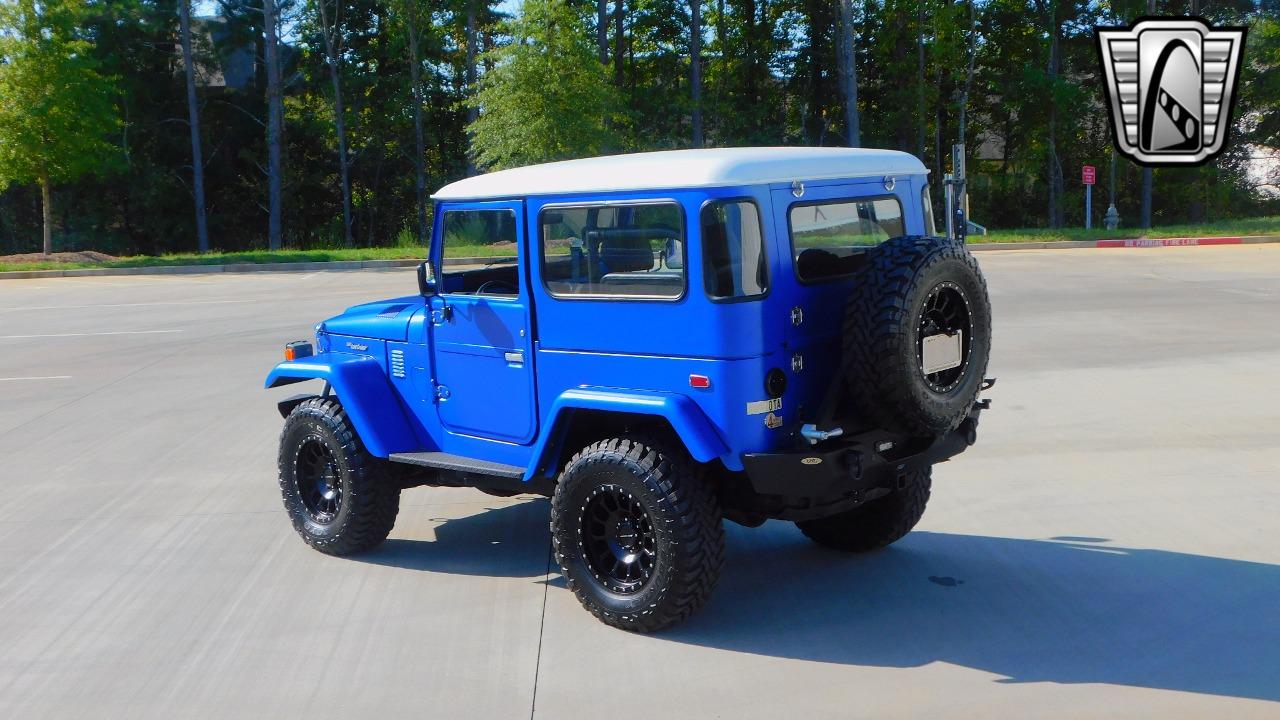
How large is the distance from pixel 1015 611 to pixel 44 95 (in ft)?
107

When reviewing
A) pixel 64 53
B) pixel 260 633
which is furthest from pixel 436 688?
pixel 64 53

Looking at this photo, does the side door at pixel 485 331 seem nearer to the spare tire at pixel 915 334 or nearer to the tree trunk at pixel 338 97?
the spare tire at pixel 915 334

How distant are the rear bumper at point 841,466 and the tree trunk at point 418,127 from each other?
3862 centimetres

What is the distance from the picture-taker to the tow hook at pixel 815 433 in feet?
16.1

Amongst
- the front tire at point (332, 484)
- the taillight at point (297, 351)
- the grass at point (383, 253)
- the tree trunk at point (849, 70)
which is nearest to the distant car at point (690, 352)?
the front tire at point (332, 484)

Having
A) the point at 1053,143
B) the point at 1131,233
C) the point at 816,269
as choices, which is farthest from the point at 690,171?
the point at 1053,143

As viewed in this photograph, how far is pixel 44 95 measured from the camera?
1250 inches

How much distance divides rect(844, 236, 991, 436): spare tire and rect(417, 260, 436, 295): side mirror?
7.21 ft

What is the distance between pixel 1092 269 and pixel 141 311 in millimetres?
16933

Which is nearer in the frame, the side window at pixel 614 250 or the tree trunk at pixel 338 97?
the side window at pixel 614 250

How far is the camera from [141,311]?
1941cm

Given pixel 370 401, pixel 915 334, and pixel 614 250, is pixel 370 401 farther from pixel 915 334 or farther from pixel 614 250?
pixel 915 334

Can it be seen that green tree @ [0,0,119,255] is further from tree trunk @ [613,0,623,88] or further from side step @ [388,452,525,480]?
side step @ [388,452,525,480]

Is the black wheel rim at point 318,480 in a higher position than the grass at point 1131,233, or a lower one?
lower
